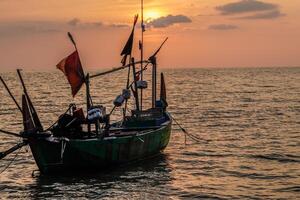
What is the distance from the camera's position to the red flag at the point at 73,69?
26875 mm

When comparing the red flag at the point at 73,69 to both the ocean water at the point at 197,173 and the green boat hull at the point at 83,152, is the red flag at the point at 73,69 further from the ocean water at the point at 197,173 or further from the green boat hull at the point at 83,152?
the ocean water at the point at 197,173

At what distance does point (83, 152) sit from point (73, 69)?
464 centimetres

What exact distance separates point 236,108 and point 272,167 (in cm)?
3859

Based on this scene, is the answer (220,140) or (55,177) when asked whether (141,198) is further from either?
(220,140)

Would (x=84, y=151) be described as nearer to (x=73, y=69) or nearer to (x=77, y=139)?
(x=77, y=139)

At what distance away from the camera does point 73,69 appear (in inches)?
1064

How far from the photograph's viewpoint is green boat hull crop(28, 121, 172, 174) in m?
24.4

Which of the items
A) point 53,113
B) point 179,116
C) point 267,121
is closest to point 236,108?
point 179,116

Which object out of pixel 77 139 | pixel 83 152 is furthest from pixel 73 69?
pixel 83 152

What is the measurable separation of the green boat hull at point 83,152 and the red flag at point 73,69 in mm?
3297

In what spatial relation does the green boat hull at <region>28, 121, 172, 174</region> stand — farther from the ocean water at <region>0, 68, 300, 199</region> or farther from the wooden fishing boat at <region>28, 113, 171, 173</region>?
the ocean water at <region>0, 68, 300, 199</region>

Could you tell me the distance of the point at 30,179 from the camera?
26.5 meters

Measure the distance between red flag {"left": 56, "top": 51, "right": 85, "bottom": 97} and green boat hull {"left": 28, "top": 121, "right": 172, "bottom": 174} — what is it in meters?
3.30

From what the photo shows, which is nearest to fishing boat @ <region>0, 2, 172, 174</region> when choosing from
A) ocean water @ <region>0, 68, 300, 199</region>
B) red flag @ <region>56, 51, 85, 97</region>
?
red flag @ <region>56, 51, 85, 97</region>
